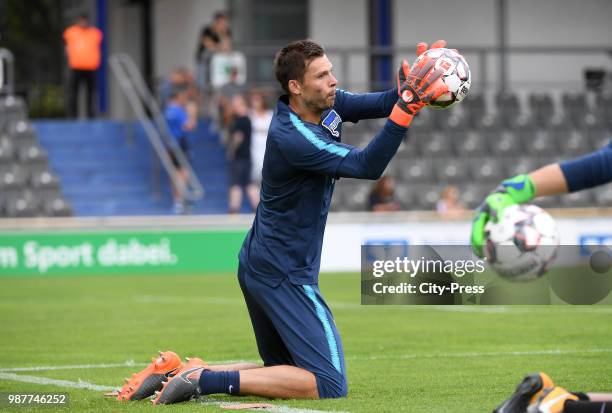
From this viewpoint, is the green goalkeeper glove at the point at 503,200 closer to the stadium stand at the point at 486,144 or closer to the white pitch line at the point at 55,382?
the white pitch line at the point at 55,382

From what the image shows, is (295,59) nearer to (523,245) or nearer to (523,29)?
(523,245)

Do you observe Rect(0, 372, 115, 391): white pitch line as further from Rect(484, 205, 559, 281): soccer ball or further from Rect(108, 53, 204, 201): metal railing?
Rect(108, 53, 204, 201): metal railing

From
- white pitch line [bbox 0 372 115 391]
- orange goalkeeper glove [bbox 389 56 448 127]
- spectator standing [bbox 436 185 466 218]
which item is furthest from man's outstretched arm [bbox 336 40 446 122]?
spectator standing [bbox 436 185 466 218]

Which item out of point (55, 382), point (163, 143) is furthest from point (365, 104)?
point (163, 143)

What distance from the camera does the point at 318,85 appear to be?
22.7ft

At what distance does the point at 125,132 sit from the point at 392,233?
256 inches

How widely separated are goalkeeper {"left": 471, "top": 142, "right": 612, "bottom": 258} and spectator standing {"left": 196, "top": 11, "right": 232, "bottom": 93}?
17.7 meters

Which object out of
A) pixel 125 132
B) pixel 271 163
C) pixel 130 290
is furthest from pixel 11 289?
pixel 271 163

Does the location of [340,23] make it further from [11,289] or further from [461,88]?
[461,88]

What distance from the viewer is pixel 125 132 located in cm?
2384

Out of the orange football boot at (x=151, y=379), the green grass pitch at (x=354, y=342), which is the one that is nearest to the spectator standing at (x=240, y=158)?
the green grass pitch at (x=354, y=342)

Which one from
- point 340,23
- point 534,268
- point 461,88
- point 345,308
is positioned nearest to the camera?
point 534,268

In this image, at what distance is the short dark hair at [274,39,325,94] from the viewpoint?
6.89 m

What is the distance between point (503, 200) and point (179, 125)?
16.9 metres
